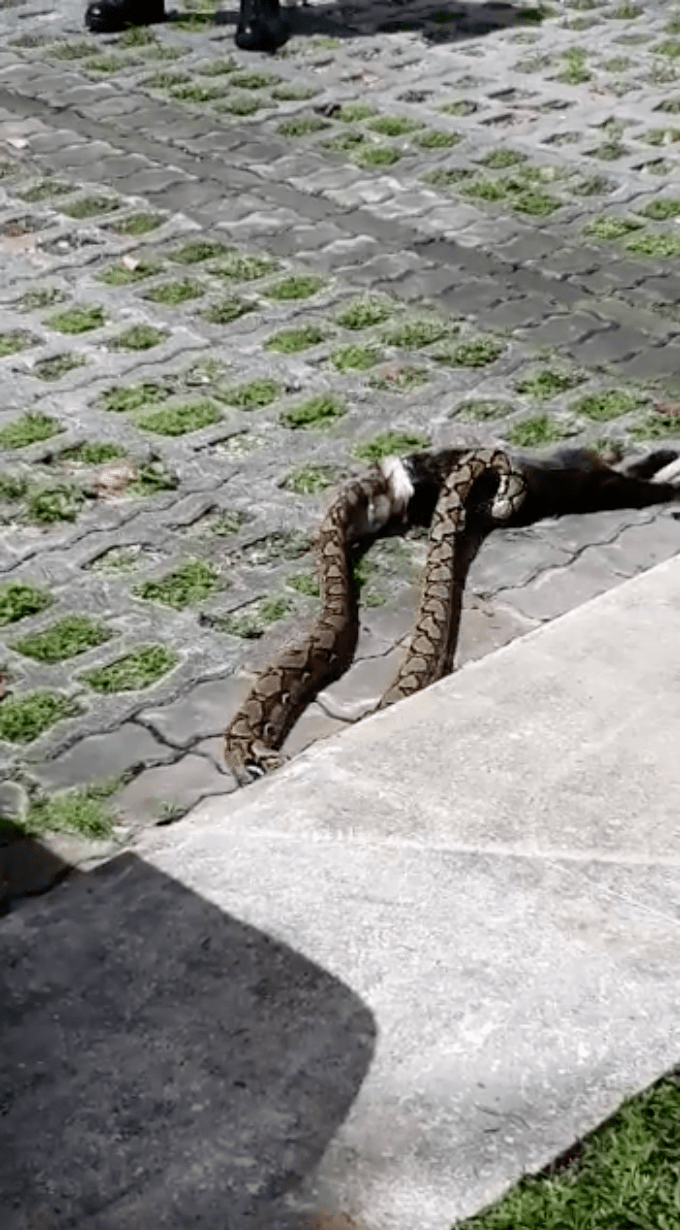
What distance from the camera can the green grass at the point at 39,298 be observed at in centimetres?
913

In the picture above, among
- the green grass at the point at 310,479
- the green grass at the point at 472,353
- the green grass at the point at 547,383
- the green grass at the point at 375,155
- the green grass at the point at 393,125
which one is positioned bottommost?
the green grass at the point at 310,479

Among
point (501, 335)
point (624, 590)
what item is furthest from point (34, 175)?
point (624, 590)

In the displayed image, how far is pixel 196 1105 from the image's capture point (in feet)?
13.0

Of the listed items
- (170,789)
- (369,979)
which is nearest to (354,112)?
(170,789)

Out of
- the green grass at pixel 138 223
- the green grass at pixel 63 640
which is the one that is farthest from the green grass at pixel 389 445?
the green grass at pixel 138 223

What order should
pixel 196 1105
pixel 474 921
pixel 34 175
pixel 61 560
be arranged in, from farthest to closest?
1. pixel 34 175
2. pixel 61 560
3. pixel 474 921
4. pixel 196 1105

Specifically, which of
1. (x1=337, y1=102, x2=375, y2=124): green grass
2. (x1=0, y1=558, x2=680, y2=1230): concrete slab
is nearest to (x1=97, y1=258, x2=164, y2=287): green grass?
(x1=337, y1=102, x2=375, y2=124): green grass

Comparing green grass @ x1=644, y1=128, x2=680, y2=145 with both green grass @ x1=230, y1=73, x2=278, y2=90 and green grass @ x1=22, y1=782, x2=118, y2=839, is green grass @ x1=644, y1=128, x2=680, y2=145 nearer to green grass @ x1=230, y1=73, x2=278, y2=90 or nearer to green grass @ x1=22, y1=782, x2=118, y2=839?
green grass @ x1=230, y1=73, x2=278, y2=90

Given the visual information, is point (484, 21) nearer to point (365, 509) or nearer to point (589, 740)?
point (365, 509)

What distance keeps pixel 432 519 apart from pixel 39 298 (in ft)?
10.3

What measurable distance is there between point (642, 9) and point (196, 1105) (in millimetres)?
12611

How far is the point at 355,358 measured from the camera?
334 inches

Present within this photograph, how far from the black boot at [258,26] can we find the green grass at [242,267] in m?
4.44

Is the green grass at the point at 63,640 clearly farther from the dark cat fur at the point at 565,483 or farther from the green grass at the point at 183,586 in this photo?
the dark cat fur at the point at 565,483
